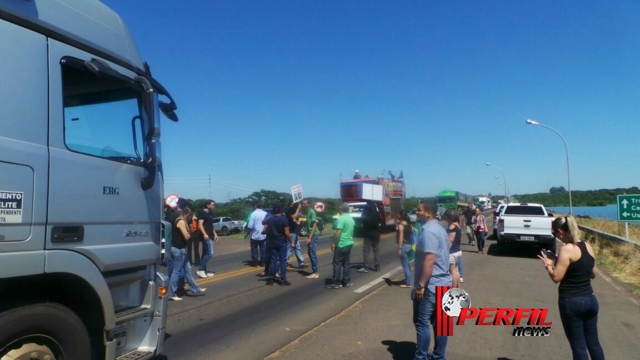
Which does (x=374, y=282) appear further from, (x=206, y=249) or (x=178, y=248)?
(x=178, y=248)

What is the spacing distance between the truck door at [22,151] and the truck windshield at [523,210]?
673 inches

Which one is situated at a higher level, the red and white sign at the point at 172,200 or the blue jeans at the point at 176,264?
the red and white sign at the point at 172,200

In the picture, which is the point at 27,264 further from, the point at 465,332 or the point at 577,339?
the point at 465,332

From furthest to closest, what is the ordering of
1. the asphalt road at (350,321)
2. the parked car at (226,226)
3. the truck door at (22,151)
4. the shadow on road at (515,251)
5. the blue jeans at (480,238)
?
the parked car at (226,226)
the blue jeans at (480,238)
the shadow on road at (515,251)
the asphalt road at (350,321)
the truck door at (22,151)

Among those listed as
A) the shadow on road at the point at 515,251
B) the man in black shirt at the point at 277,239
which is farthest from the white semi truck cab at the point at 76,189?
the shadow on road at the point at 515,251

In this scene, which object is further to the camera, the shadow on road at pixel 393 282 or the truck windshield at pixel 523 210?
the truck windshield at pixel 523 210

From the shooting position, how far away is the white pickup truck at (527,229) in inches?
654

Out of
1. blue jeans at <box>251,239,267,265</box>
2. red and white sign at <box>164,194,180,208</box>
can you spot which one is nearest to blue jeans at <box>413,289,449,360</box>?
red and white sign at <box>164,194,180,208</box>

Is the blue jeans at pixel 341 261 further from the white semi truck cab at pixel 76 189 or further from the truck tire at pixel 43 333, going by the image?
the truck tire at pixel 43 333

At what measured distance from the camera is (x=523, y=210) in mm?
18172

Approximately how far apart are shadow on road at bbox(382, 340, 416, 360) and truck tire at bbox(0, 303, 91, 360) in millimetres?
3448

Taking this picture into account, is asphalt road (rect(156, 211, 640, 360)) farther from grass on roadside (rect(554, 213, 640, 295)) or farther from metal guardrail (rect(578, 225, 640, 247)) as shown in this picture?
metal guardrail (rect(578, 225, 640, 247))

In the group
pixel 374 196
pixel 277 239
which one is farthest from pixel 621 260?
pixel 374 196

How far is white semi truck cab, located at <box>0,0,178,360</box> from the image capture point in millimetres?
Result: 3229
